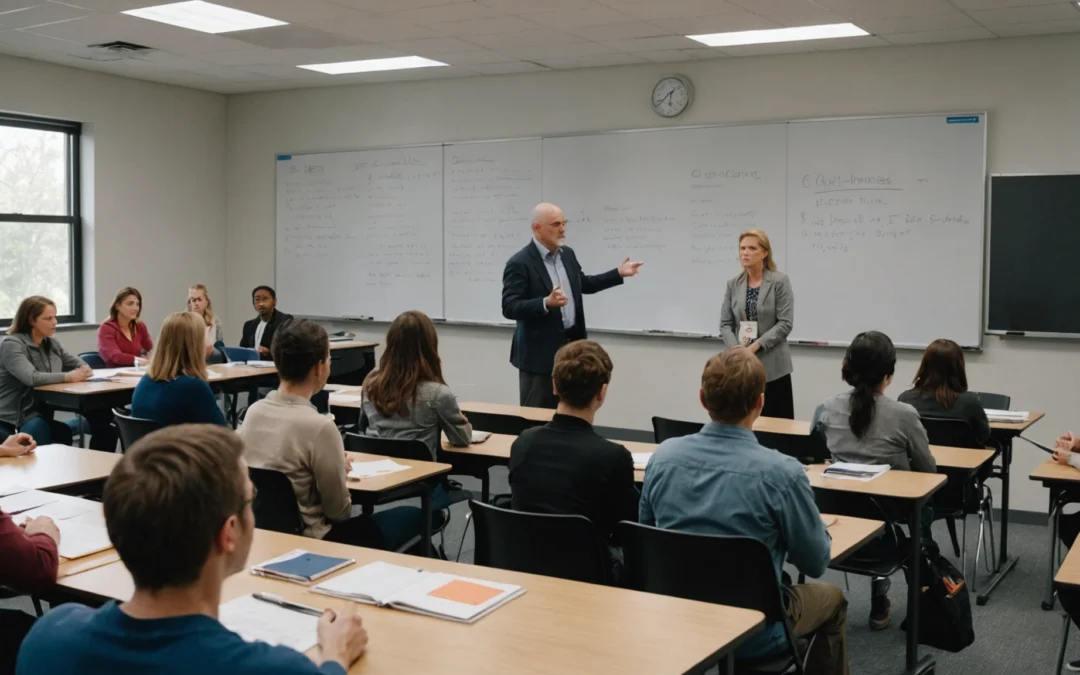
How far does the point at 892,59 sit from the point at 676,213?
177 cm

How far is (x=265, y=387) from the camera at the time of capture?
301 inches

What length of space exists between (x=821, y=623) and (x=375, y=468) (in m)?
1.73

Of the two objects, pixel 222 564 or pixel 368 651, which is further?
pixel 368 651

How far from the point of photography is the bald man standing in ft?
18.7

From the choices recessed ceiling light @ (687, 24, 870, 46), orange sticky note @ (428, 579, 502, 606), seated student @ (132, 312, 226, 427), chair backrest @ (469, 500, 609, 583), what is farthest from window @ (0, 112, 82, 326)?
orange sticky note @ (428, 579, 502, 606)

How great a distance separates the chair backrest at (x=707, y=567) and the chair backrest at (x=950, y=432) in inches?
92.5

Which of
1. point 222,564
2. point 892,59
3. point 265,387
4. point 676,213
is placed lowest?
point 265,387

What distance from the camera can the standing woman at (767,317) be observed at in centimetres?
589

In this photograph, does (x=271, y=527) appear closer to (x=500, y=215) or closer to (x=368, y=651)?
(x=368, y=651)

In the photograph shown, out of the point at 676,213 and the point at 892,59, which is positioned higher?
the point at 892,59

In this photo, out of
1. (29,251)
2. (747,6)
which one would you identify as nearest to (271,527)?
(747,6)

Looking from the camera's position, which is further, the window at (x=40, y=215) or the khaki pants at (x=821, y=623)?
the window at (x=40, y=215)

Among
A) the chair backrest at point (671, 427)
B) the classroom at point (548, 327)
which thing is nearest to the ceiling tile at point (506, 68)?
the classroom at point (548, 327)

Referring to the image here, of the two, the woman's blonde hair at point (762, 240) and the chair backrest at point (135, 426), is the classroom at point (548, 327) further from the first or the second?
the woman's blonde hair at point (762, 240)
